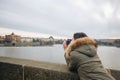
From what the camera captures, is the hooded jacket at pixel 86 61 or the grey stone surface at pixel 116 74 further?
the grey stone surface at pixel 116 74

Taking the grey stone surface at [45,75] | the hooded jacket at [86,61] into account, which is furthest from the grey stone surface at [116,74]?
the grey stone surface at [45,75]

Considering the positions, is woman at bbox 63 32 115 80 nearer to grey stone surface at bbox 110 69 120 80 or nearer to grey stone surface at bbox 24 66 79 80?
grey stone surface at bbox 24 66 79 80

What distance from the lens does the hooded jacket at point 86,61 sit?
7.20 feet

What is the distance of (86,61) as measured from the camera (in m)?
2.32

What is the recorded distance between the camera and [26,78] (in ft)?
10.4

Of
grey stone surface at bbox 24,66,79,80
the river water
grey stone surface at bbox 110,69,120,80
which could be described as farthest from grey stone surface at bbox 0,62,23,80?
the river water

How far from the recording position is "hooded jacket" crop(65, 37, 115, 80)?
2193mm

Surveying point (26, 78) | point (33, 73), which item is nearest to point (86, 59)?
point (33, 73)

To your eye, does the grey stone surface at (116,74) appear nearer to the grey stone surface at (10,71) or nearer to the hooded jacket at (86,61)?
the hooded jacket at (86,61)

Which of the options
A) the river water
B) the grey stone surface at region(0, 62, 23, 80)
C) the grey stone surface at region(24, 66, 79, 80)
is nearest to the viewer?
the grey stone surface at region(24, 66, 79, 80)

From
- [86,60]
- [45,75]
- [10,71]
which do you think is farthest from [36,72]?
[86,60]

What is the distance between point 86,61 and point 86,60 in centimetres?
2

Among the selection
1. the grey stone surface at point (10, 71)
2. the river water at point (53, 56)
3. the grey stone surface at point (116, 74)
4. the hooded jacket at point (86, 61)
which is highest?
the hooded jacket at point (86, 61)

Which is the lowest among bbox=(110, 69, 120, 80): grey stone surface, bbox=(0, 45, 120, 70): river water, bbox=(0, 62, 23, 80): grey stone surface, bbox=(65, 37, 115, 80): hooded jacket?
bbox=(0, 45, 120, 70): river water
